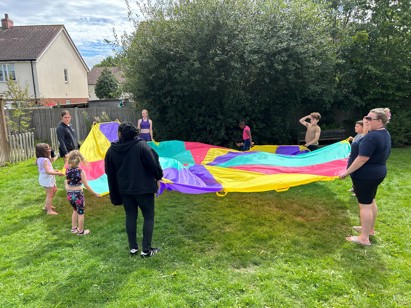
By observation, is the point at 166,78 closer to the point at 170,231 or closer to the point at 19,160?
the point at 19,160

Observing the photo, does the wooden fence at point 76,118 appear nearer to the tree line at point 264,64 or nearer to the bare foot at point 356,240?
the tree line at point 264,64

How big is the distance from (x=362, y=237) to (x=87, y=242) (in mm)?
3637

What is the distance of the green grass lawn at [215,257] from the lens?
3096 millimetres

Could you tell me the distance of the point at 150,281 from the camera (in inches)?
131

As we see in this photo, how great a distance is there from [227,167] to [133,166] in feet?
9.80

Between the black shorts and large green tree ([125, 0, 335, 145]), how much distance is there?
5843mm

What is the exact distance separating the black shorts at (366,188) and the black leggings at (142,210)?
102 inches

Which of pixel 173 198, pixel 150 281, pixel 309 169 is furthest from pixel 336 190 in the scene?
pixel 150 281

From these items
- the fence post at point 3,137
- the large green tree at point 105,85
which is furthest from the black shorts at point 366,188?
the large green tree at point 105,85

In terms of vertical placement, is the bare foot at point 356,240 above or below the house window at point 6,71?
below

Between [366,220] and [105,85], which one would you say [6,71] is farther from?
[366,220]

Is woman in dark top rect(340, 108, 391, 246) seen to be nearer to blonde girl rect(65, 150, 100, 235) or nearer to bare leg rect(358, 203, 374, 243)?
bare leg rect(358, 203, 374, 243)

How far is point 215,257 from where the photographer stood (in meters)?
3.82

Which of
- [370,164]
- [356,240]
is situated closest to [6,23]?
[370,164]
